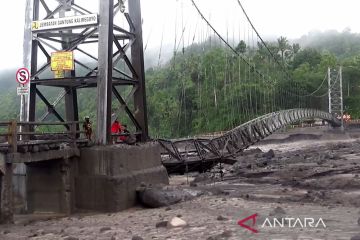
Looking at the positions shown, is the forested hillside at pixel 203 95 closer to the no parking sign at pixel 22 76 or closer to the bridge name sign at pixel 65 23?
the bridge name sign at pixel 65 23

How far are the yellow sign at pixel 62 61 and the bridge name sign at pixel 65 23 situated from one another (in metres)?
0.66

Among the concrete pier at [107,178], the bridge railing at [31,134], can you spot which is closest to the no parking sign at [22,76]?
the bridge railing at [31,134]

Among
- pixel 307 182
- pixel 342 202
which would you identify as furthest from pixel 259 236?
pixel 307 182

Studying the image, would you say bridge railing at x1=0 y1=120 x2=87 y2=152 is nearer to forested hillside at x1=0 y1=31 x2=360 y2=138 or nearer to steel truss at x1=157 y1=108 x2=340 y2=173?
steel truss at x1=157 y1=108 x2=340 y2=173

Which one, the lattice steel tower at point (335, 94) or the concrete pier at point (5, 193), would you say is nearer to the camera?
the concrete pier at point (5, 193)

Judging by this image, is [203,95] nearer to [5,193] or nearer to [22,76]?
[22,76]

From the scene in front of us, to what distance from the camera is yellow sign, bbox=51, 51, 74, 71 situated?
12.1 meters

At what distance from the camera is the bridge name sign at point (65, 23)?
1155 centimetres

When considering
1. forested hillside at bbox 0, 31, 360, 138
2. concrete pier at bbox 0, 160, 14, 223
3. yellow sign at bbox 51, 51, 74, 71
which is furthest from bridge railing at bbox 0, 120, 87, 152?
forested hillside at bbox 0, 31, 360, 138

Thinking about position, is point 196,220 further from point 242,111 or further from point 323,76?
point 323,76

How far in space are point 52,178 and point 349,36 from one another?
154 m

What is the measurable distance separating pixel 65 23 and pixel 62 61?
3.08ft

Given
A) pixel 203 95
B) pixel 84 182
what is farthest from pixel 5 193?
pixel 203 95

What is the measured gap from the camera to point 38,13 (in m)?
12.7
